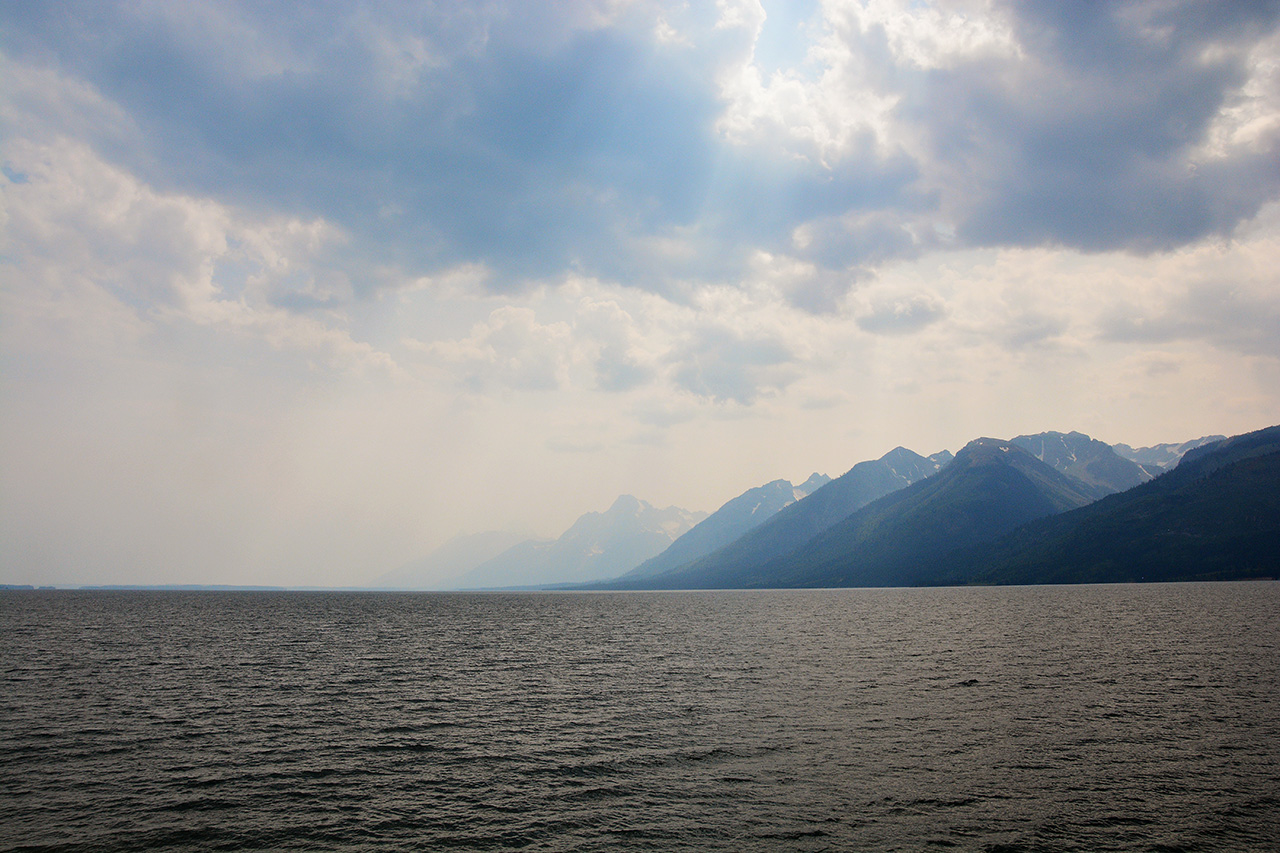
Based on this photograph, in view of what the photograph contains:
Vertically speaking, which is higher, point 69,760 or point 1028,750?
point 69,760

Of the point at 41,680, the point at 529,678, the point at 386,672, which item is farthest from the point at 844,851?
the point at 41,680

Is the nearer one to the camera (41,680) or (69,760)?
(69,760)

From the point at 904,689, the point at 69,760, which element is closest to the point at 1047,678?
the point at 904,689

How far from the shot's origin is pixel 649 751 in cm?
4650

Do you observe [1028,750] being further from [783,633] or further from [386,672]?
[783,633]

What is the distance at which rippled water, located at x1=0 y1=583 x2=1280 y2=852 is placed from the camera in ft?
107

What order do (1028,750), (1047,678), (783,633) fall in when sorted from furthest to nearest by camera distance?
(783,633) → (1047,678) → (1028,750)

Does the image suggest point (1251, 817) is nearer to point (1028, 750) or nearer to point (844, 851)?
point (1028, 750)

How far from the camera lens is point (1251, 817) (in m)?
33.8

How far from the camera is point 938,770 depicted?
41406 millimetres

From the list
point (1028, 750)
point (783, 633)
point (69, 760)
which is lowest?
point (783, 633)

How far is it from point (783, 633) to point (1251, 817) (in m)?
101

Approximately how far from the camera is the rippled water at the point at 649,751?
107ft

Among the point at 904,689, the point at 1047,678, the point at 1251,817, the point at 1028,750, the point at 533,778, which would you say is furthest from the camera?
the point at 1047,678
